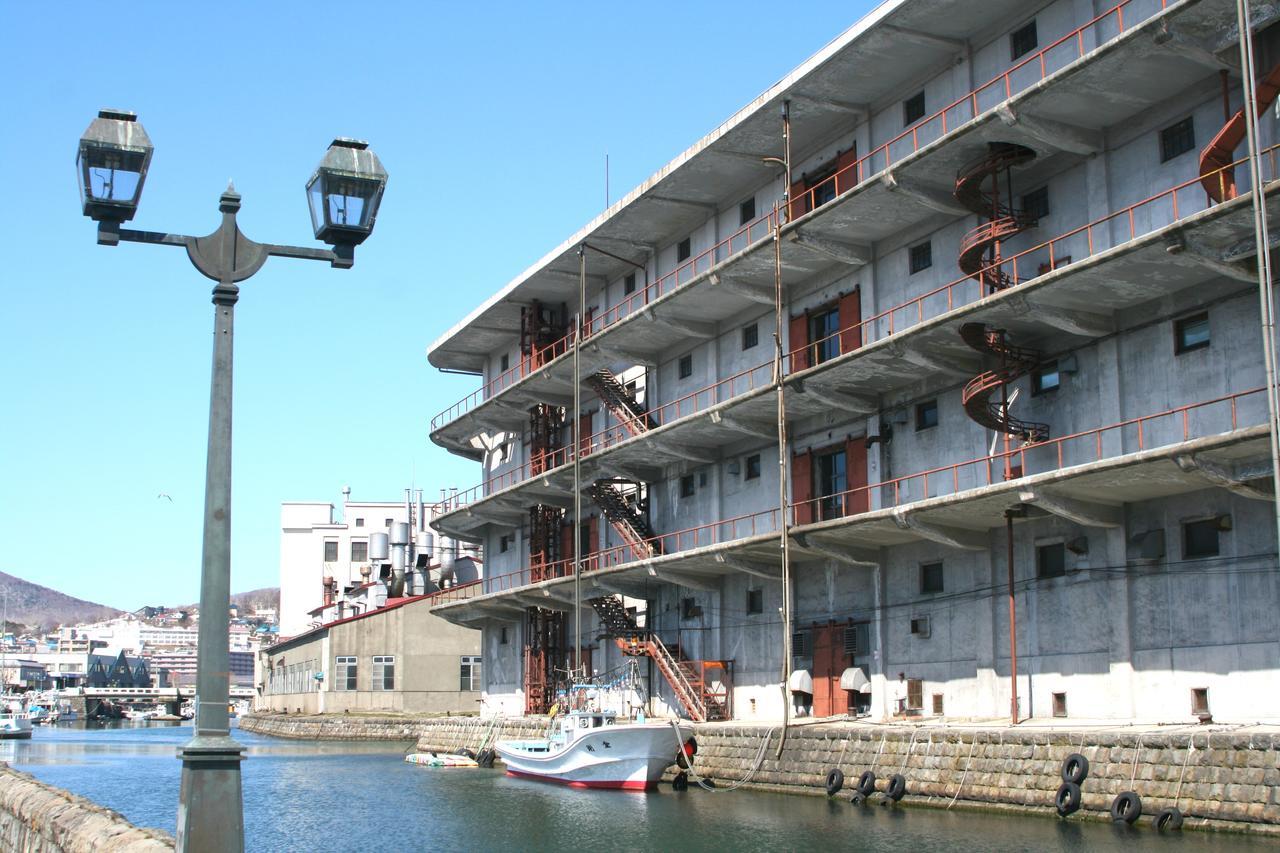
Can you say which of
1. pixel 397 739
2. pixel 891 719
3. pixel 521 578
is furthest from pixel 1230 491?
pixel 397 739

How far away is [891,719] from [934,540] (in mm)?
5004

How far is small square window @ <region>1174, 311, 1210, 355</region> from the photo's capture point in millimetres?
28359

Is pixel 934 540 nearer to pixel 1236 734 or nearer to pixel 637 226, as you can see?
pixel 1236 734

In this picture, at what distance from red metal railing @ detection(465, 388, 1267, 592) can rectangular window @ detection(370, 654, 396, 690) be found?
35.7m

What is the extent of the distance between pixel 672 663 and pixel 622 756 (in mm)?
5811

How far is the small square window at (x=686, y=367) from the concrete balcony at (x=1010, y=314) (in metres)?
1.10

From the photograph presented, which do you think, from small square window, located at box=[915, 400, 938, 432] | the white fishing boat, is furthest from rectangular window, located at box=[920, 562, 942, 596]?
the white fishing boat

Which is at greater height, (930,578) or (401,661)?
(930,578)

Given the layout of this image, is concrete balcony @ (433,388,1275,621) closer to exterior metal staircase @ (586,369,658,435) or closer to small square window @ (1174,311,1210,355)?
small square window @ (1174,311,1210,355)

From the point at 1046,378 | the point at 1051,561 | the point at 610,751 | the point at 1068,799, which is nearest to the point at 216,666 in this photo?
the point at 1068,799

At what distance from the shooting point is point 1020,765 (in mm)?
28125

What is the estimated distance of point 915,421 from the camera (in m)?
35.9

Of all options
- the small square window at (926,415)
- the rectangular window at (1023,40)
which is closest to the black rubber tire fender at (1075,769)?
the small square window at (926,415)

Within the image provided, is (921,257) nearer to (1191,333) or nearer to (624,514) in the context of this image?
(1191,333)
